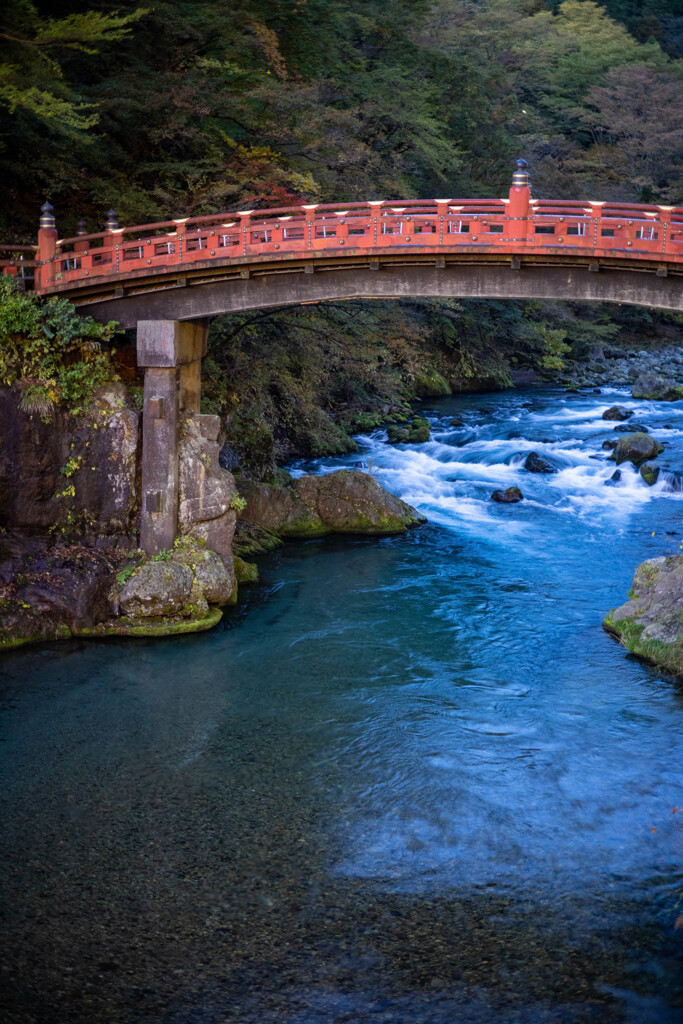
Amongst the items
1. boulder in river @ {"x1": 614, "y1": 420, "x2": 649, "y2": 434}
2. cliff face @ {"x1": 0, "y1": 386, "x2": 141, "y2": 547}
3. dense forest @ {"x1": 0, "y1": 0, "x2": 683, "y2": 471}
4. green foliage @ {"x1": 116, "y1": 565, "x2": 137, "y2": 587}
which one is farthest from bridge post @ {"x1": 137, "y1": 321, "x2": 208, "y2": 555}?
boulder in river @ {"x1": 614, "y1": 420, "x2": 649, "y2": 434}

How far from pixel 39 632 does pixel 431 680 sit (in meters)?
7.11

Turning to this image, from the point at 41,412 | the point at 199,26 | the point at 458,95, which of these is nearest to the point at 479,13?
the point at 458,95

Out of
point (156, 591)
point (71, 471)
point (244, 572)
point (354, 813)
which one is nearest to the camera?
point (354, 813)

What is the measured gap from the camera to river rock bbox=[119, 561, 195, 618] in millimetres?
17953

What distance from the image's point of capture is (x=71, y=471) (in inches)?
720

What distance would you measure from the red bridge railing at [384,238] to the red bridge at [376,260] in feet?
0.08

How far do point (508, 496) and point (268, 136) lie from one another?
1184 centimetres

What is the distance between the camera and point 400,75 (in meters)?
33.0

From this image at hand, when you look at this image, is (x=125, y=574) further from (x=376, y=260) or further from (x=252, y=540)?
(x=376, y=260)

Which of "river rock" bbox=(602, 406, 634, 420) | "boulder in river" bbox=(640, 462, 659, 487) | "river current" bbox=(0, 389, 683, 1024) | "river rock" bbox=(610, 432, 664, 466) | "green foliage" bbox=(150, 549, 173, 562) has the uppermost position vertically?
"river rock" bbox=(602, 406, 634, 420)

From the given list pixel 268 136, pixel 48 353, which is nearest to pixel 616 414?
pixel 268 136

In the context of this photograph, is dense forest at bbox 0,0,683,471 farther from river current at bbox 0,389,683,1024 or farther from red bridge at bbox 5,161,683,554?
river current at bbox 0,389,683,1024

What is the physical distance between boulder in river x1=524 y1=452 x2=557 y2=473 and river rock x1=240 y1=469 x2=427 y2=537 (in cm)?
702

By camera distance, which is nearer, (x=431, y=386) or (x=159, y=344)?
(x=159, y=344)
